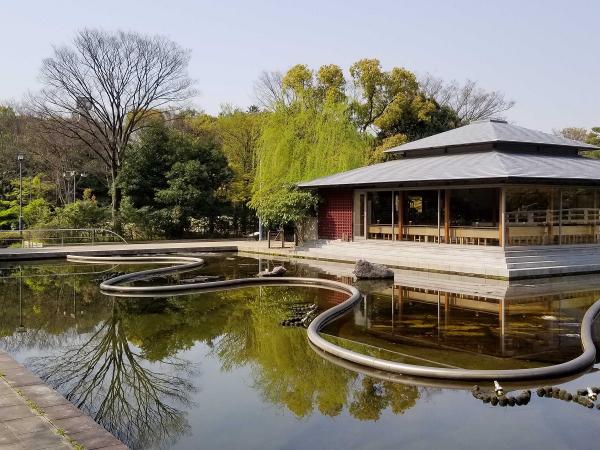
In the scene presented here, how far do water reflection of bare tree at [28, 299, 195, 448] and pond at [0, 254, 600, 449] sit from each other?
24 millimetres

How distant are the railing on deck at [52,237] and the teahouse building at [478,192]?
9.84m

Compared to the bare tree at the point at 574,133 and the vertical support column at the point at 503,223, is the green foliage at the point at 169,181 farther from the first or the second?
the bare tree at the point at 574,133

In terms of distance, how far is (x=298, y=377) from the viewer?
24.0 feet

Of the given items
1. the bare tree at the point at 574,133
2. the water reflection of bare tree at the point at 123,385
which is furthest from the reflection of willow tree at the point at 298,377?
the bare tree at the point at 574,133

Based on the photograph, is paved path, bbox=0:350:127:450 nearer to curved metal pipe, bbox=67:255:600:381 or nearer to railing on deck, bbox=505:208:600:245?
curved metal pipe, bbox=67:255:600:381

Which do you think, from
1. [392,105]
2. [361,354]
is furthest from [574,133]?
[361,354]

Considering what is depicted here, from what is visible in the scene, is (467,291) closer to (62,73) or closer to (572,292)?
(572,292)

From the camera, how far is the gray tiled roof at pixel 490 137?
2020cm

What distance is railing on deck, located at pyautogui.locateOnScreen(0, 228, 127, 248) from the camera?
974 inches

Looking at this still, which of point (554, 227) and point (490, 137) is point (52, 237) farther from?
point (554, 227)

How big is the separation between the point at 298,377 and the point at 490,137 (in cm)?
1522

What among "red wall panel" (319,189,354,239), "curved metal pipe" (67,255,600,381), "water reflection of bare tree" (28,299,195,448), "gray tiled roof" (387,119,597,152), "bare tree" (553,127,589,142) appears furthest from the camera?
"bare tree" (553,127,589,142)

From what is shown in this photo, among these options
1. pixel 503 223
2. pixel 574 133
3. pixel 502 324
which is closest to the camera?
pixel 502 324

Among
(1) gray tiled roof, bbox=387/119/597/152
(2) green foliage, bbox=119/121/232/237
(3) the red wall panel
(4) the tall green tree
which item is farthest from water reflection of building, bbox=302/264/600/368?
→ (4) the tall green tree
